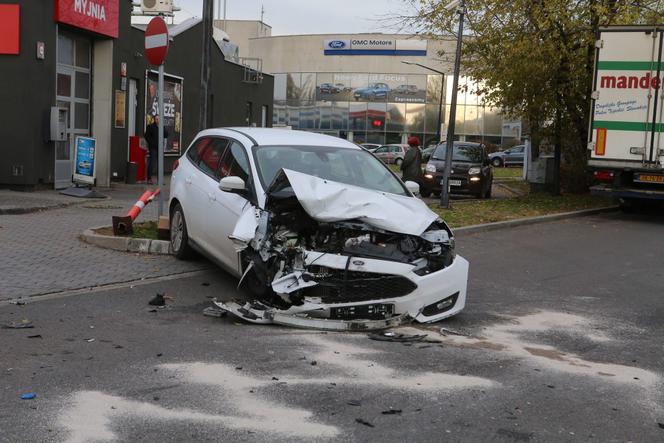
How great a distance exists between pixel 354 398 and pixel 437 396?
1.72 ft

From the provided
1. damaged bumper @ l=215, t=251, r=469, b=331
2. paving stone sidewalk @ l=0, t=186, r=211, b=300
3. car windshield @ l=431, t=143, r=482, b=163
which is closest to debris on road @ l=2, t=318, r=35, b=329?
paving stone sidewalk @ l=0, t=186, r=211, b=300

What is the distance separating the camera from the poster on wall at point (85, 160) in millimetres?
15289

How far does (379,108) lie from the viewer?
2640 inches

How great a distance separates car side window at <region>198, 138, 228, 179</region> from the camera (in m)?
8.27

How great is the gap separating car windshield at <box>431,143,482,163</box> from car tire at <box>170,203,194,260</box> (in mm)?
13328

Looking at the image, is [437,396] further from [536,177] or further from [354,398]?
[536,177]

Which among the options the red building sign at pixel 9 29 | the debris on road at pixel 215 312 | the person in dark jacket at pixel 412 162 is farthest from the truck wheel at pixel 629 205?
the red building sign at pixel 9 29

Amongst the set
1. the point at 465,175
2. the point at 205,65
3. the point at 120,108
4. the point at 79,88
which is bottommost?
the point at 465,175

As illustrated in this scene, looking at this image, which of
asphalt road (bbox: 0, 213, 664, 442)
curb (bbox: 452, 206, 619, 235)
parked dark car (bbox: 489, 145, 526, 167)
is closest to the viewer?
asphalt road (bbox: 0, 213, 664, 442)

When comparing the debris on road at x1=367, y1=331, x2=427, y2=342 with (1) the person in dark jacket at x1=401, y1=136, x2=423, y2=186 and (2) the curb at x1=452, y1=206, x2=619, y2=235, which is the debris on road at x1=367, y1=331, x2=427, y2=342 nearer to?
(2) the curb at x1=452, y1=206, x2=619, y2=235

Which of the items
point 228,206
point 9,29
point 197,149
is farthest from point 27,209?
point 228,206

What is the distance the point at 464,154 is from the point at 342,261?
16285 millimetres

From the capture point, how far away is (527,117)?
19.8 meters

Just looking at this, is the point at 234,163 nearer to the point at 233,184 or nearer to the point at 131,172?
the point at 233,184
